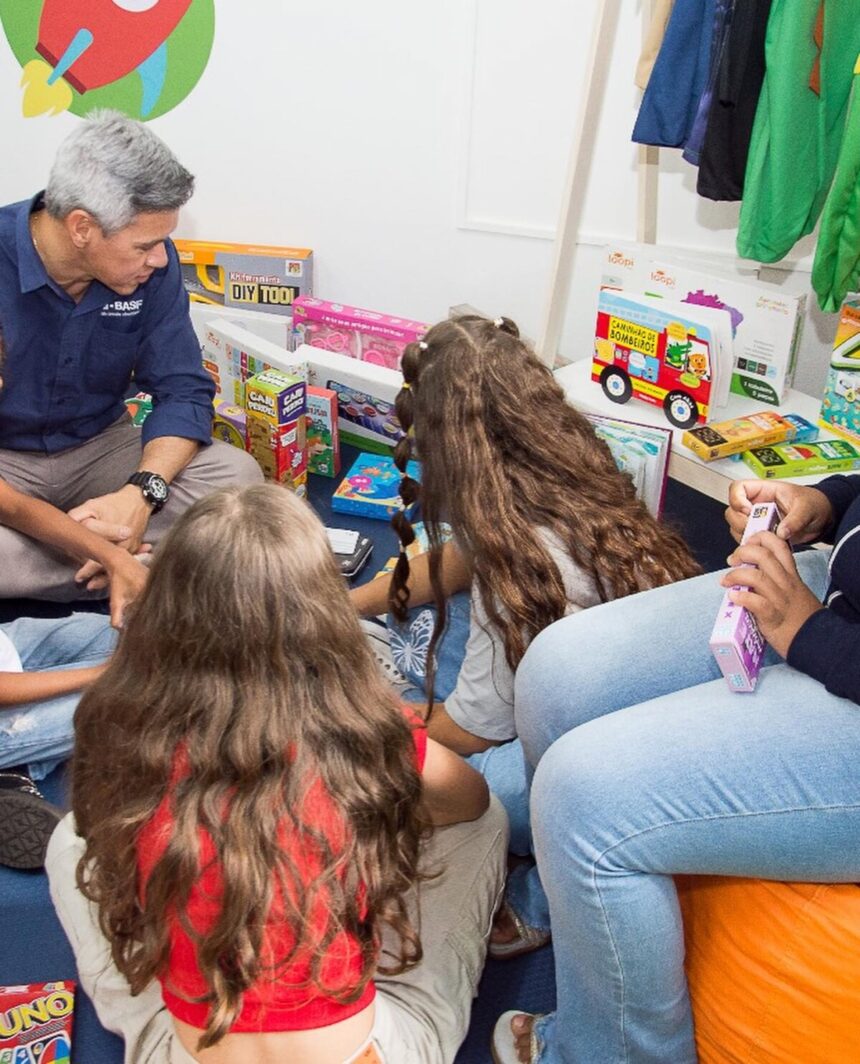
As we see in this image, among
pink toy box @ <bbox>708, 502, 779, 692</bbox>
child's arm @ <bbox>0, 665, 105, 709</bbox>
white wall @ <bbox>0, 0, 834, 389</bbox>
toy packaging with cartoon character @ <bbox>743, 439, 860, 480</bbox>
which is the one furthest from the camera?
white wall @ <bbox>0, 0, 834, 389</bbox>

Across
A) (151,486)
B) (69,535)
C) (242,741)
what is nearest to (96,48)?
(151,486)

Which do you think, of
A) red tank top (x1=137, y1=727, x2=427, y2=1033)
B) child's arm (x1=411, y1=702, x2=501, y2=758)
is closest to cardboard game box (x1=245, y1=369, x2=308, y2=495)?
child's arm (x1=411, y1=702, x2=501, y2=758)

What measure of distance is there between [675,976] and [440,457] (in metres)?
0.66

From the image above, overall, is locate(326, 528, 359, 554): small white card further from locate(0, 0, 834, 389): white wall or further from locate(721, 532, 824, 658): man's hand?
locate(721, 532, 824, 658): man's hand

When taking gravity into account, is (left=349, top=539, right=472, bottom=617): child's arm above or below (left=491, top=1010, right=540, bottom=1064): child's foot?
above

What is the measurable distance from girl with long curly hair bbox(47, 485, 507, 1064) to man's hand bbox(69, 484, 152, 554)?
910mm

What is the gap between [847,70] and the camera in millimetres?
1789

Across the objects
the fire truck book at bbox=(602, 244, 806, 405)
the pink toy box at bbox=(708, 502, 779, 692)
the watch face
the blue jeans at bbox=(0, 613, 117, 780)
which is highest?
the fire truck book at bbox=(602, 244, 806, 405)

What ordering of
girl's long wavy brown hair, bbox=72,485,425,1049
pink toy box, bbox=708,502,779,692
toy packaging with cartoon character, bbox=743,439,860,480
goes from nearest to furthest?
girl's long wavy brown hair, bbox=72,485,425,1049, pink toy box, bbox=708,502,779,692, toy packaging with cartoon character, bbox=743,439,860,480

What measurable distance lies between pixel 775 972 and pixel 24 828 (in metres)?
1.00

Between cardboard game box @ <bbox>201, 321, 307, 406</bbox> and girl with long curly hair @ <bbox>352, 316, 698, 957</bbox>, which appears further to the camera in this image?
cardboard game box @ <bbox>201, 321, 307, 406</bbox>

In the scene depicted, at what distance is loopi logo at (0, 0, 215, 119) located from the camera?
2.56 metres

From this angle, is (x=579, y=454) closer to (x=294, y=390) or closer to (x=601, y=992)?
(x=601, y=992)

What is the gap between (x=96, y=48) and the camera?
2.61 metres
